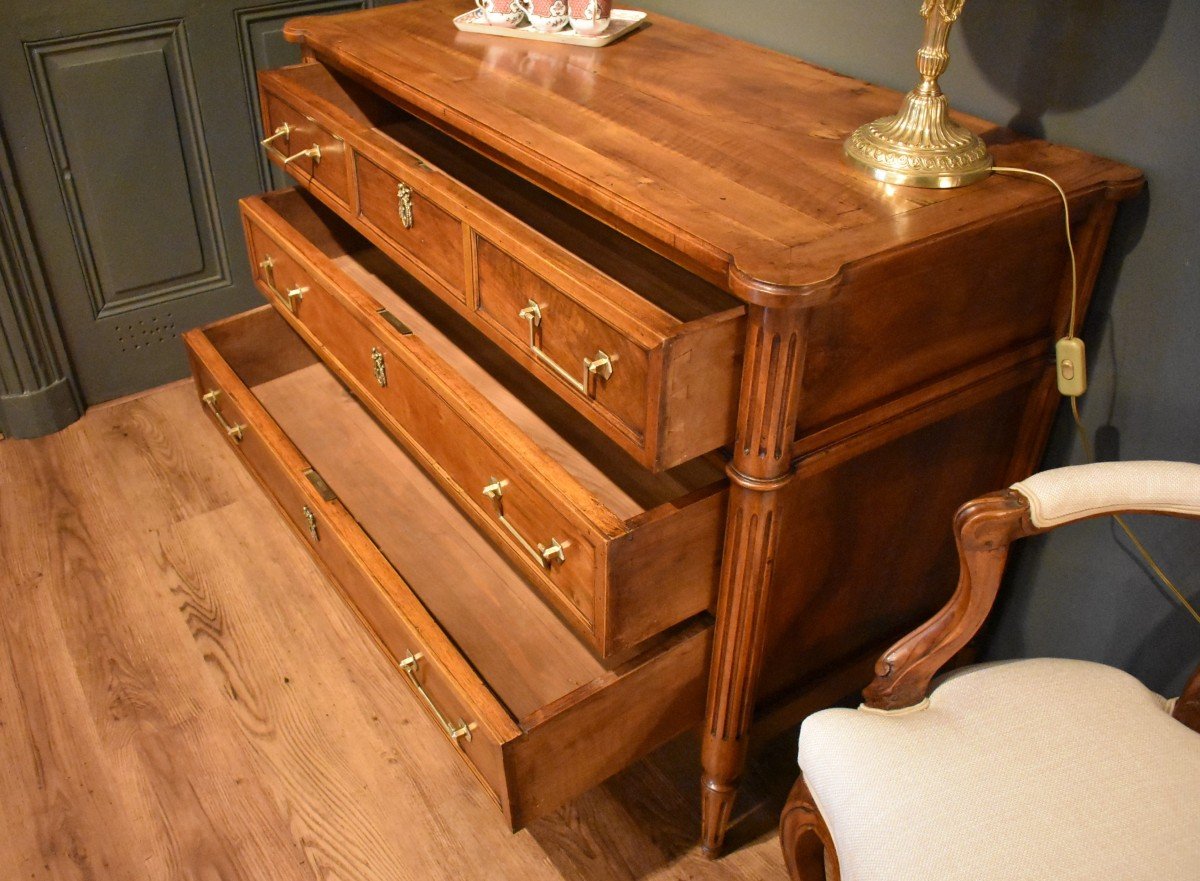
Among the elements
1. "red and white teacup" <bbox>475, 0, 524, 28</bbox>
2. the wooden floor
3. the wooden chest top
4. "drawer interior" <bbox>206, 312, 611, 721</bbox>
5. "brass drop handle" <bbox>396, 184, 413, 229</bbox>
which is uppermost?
"red and white teacup" <bbox>475, 0, 524, 28</bbox>

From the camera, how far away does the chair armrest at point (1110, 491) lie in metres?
0.89

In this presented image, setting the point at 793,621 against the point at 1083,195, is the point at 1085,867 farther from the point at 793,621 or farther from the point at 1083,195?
the point at 1083,195

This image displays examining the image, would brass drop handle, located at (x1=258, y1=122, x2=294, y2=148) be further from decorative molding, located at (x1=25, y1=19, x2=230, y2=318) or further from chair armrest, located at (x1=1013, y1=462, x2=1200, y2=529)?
chair armrest, located at (x1=1013, y1=462, x2=1200, y2=529)

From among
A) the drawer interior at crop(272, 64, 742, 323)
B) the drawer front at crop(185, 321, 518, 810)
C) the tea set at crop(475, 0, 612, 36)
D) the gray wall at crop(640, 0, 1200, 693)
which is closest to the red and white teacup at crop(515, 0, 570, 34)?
the tea set at crop(475, 0, 612, 36)

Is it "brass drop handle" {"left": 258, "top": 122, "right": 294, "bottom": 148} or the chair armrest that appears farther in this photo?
"brass drop handle" {"left": 258, "top": 122, "right": 294, "bottom": 148}

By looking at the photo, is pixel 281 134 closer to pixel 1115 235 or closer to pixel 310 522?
pixel 310 522

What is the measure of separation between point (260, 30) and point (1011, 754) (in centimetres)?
181

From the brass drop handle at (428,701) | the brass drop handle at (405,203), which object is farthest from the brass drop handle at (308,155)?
the brass drop handle at (428,701)

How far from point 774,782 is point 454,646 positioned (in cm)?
49

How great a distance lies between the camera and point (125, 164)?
6.40 ft

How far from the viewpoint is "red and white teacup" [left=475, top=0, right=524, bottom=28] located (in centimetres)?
146

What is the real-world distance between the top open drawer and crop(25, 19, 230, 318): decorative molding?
0.44 m

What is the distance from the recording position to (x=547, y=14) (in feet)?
4.67

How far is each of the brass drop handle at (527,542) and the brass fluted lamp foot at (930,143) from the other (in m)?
0.49
